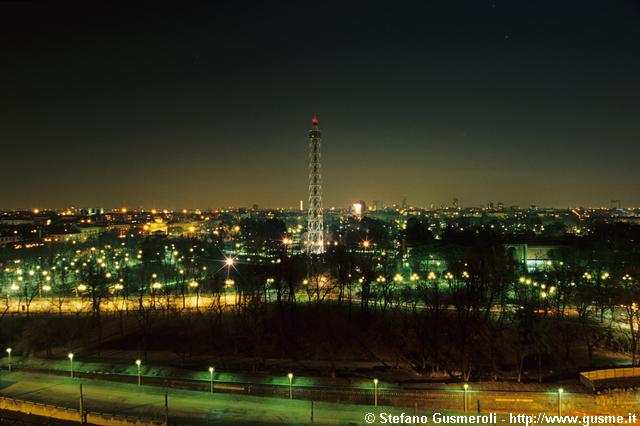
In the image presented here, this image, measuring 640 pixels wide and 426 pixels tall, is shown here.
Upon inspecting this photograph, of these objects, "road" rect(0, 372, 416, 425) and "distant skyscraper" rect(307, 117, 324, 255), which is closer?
"road" rect(0, 372, 416, 425)

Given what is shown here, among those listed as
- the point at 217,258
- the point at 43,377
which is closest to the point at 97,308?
the point at 43,377

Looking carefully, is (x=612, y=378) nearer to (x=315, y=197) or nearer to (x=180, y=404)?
(x=180, y=404)

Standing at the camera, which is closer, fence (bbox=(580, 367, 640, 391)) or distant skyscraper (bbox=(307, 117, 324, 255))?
fence (bbox=(580, 367, 640, 391))

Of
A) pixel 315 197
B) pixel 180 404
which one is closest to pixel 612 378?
pixel 180 404

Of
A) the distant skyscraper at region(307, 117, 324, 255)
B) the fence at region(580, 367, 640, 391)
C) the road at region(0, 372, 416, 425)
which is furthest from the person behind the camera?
the distant skyscraper at region(307, 117, 324, 255)

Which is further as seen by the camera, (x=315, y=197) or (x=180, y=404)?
(x=315, y=197)

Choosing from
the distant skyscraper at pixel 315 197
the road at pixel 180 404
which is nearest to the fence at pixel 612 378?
the road at pixel 180 404

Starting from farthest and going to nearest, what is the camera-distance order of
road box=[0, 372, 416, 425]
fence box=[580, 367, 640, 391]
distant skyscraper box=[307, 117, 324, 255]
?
1. distant skyscraper box=[307, 117, 324, 255]
2. fence box=[580, 367, 640, 391]
3. road box=[0, 372, 416, 425]

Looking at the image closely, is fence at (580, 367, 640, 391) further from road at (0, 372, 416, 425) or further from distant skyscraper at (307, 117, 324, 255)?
distant skyscraper at (307, 117, 324, 255)

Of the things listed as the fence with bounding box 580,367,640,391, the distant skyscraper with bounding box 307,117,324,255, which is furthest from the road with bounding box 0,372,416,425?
the distant skyscraper with bounding box 307,117,324,255

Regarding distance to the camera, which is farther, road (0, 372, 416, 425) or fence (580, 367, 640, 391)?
fence (580, 367, 640, 391)

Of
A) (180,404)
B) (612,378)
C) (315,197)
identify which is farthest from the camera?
(315,197)
